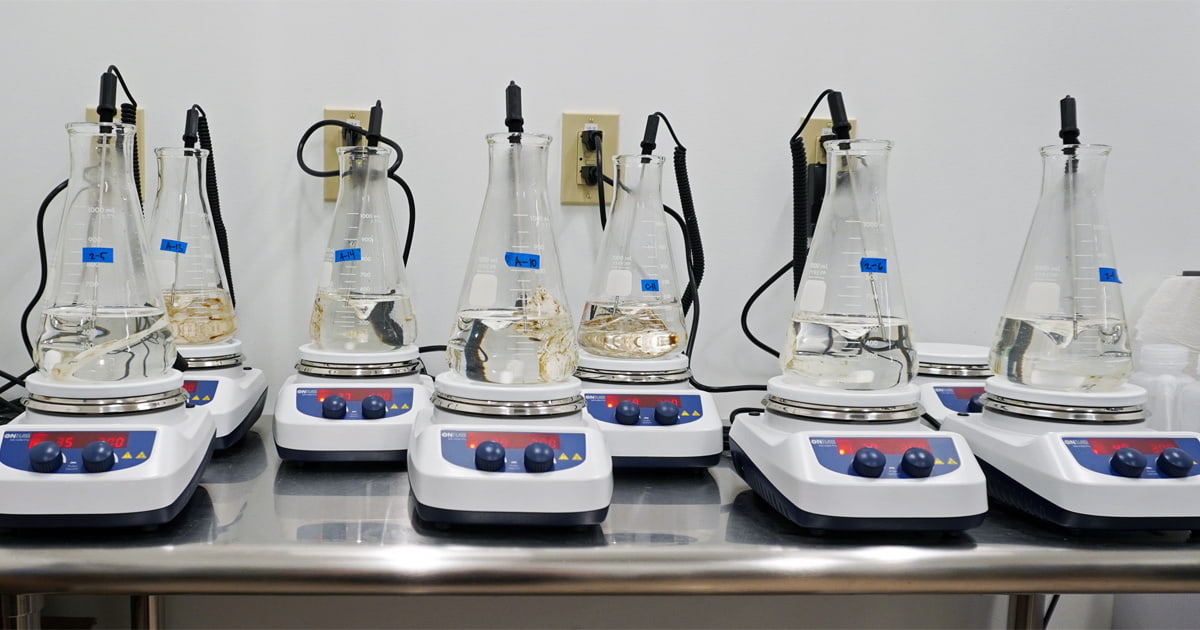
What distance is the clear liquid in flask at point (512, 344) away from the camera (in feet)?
2.94

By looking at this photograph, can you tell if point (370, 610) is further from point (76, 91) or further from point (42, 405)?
point (76, 91)

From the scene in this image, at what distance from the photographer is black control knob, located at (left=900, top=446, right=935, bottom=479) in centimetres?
79

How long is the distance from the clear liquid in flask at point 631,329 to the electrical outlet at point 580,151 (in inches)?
11.7

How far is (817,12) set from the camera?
1.39 metres

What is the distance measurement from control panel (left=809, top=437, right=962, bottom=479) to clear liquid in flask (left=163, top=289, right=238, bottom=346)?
87cm

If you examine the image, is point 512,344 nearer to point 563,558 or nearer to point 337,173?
point 563,558

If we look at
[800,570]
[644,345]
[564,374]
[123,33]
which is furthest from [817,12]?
[123,33]

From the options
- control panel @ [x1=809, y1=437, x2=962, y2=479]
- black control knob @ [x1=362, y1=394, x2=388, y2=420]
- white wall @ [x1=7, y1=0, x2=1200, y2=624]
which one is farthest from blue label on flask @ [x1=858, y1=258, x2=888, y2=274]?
black control knob @ [x1=362, y1=394, x2=388, y2=420]

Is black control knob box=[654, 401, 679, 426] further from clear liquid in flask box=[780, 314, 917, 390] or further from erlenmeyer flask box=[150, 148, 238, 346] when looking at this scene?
erlenmeyer flask box=[150, 148, 238, 346]

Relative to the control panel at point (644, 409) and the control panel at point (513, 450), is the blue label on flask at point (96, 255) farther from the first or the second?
the control panel at point (644, 409)

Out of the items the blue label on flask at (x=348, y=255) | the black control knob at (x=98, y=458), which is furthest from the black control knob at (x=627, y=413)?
the black control knob at (x=98, y=458)

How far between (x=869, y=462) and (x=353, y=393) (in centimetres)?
63

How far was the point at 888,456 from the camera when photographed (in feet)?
2.66

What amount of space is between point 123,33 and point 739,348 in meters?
1.20
